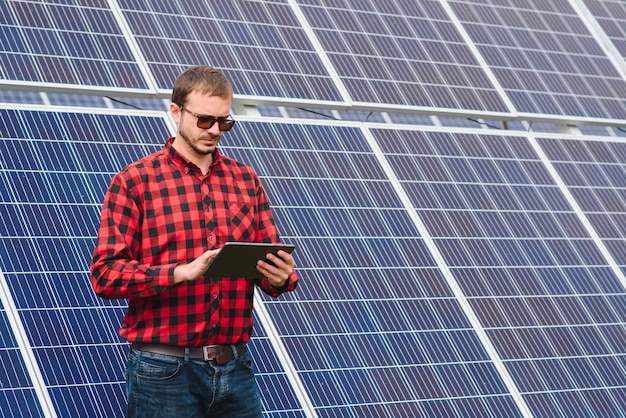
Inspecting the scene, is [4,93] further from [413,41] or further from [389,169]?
[413,41]

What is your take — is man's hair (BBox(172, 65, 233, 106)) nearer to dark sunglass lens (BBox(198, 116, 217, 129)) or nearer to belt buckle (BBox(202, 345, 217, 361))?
dark sunglass lens (BBox(198, 116, 217, 129))

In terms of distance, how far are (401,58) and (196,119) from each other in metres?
6.18

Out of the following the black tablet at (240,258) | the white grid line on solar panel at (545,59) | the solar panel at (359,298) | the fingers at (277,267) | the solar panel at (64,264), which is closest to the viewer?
the black tablet at (240,258)

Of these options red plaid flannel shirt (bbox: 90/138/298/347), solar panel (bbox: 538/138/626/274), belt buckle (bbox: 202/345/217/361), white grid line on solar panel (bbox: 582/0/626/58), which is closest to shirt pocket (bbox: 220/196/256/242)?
red plaid flannel shirt (bbox: 90/138/298/347)

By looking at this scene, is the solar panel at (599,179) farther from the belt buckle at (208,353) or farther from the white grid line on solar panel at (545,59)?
the belt buckle at (208,353)

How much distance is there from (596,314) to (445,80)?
9.69 feet

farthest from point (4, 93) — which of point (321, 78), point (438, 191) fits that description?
point (438, 191)

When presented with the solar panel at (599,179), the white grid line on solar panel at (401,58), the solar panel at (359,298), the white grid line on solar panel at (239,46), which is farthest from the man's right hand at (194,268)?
the solar panel at (599,179)

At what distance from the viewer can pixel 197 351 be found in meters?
6.71

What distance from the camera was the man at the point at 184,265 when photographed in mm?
6645

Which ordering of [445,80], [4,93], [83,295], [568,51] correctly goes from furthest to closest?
[568,51]
[445,80]
[4,93]
[83,295]

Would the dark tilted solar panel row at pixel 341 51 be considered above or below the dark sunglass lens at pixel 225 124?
below

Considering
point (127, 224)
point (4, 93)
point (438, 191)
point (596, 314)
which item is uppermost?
point (127, 224)

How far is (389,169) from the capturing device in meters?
11.0
